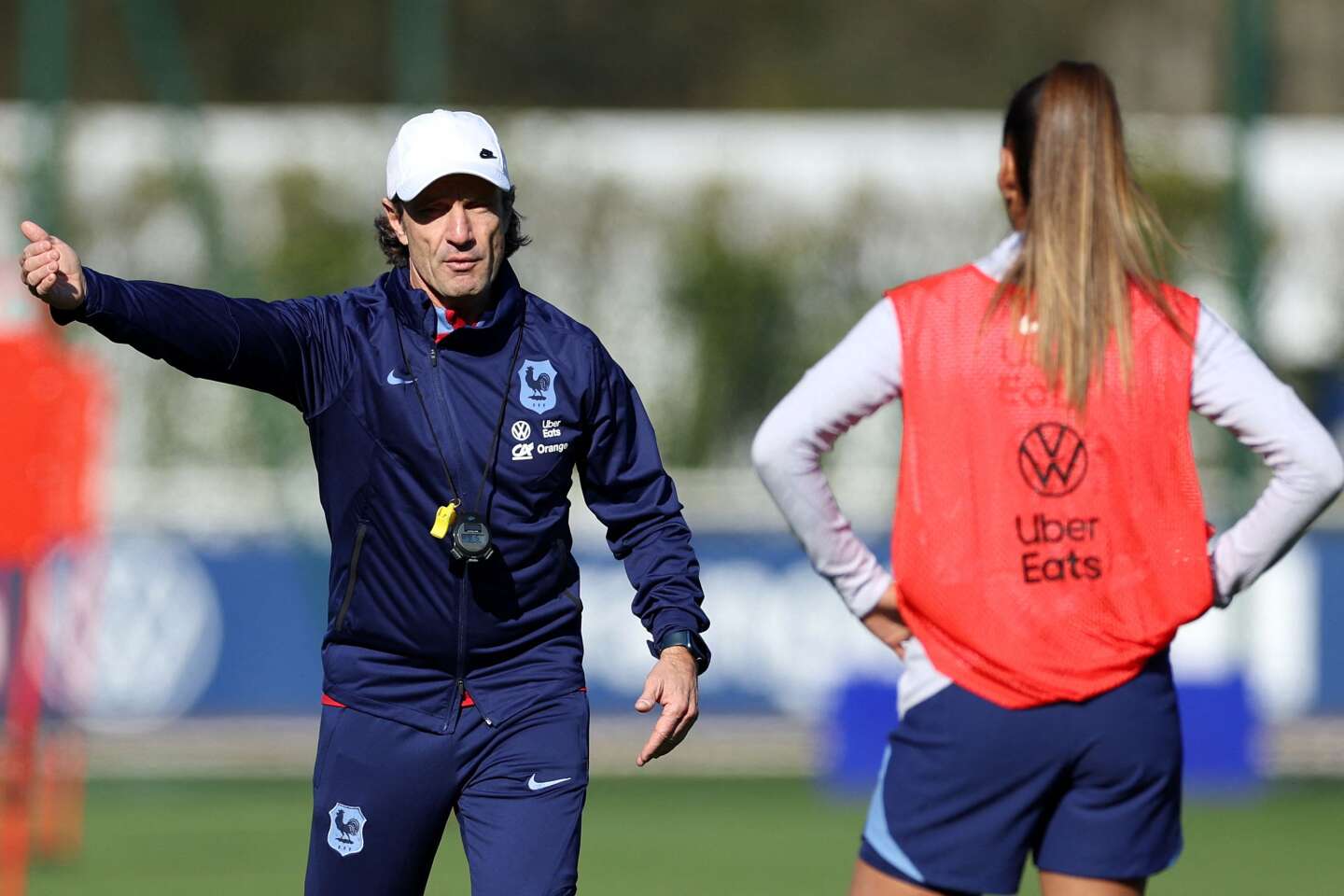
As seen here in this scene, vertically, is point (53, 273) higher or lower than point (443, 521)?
higher

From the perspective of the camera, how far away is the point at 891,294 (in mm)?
3982

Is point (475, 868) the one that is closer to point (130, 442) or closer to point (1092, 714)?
point (1092, 714)

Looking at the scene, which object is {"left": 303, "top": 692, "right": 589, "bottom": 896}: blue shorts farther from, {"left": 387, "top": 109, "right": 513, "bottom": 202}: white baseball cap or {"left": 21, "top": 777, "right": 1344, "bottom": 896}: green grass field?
{"left": 21, "top": 777, "right": 1344, "bottom": 896}: green grass field

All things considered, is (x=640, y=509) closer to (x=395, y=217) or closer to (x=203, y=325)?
(x=395, y=217)

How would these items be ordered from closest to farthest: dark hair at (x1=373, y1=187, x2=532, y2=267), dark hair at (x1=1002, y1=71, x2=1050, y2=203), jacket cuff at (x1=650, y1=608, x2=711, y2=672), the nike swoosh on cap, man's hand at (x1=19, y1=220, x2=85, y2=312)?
man's hand at (x1=19, y1=220, x2=85, y2=312) → dark hair at (x1=1002, y1=71, x2=1050, y2=203) → the nike swoosh on cap → jacket cuff at (x1=650, y1=608, x2=711, y2=672) → dark hair at (x1=373, y1=187, x2=532, y2=267)

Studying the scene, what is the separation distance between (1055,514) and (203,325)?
1.59 m

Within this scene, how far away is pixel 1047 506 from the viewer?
152 inches

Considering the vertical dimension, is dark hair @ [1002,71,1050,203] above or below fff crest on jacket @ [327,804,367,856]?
above

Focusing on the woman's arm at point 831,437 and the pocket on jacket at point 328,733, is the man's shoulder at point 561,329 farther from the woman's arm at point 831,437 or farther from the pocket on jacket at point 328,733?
the pocket on jacket at point 328,733

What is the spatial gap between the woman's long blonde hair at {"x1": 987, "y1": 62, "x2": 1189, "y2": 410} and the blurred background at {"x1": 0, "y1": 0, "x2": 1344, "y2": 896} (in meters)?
7.21

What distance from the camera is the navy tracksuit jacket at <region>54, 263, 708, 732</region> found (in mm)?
4262

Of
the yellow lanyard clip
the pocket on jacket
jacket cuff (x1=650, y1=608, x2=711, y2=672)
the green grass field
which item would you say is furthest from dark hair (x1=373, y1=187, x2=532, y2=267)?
the green grass field

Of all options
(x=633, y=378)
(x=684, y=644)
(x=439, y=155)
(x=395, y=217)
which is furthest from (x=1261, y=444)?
(x=633, y=378)

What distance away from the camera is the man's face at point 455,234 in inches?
169
